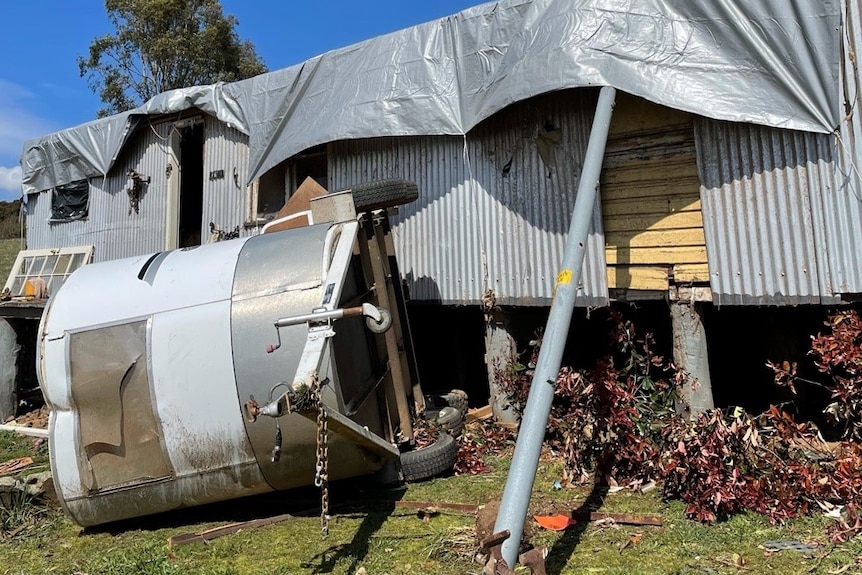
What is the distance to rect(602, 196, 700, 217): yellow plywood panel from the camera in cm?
564

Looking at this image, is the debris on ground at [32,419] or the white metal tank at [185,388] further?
the debris on ground at [32,419]

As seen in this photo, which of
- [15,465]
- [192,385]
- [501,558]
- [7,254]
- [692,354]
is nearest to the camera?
[501,558]

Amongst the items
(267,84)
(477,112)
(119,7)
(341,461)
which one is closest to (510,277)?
(477,112)

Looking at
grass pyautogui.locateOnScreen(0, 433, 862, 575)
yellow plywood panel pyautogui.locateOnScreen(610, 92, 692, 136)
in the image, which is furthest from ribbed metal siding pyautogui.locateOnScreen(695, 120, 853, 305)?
grass pyautogui.locateOnScreen(0, 433, 862, 575)

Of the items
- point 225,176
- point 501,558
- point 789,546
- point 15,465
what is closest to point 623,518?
point 789,546

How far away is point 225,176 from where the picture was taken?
Result: 951cm

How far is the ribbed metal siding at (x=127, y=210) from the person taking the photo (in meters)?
10.5

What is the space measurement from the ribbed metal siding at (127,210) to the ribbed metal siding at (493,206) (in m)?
4.68

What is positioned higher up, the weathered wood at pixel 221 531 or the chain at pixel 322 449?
the chain at pixel 322 449

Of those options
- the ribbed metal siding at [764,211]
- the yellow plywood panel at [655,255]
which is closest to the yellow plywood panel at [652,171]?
the ribbed metal siding at [764,211]

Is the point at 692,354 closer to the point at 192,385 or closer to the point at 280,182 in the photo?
the point at 192,385

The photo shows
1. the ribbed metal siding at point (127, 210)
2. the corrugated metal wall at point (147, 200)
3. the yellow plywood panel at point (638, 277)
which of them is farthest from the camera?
the ribbed metal siding at point (127, 210)

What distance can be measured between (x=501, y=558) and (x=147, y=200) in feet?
33.3

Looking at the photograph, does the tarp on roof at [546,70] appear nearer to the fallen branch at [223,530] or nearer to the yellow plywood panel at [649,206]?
the yellow plywood panel at [649,206]
